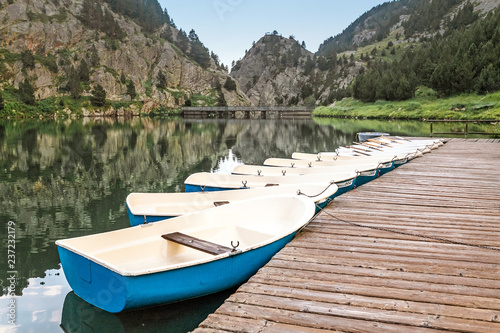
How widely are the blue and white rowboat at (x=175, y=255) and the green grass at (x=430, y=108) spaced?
5640cm

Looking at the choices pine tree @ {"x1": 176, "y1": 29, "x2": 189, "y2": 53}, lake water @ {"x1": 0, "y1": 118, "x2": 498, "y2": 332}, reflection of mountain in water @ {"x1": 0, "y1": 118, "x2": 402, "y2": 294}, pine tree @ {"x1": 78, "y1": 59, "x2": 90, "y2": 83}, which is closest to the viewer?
lake water @ {"x1": 0, "y1": 118, "x2": 498, "y2": 332}

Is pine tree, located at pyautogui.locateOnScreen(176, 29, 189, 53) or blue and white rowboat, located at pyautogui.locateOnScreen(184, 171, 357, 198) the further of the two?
pine tree, located at pyautogui.locateOnScreen(176, 29, 189, 53)

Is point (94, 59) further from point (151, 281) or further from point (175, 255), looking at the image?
point (151, 281)

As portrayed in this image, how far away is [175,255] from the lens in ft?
23.8

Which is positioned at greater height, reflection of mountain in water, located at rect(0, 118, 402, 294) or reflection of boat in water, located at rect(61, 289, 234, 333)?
reflection of mountain in water, located at rect(0, 118, 402, 294)

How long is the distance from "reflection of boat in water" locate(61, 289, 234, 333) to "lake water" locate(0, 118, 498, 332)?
17 millimetres

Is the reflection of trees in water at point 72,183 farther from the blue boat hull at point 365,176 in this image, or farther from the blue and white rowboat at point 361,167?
the blue boat hull at point 365,176

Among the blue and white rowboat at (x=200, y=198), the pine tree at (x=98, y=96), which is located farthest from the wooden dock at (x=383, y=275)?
the pine tree at (x=98, y=96)

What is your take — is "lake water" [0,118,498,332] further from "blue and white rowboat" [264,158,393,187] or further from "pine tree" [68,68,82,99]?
"pine tree" [68,68,82,99]

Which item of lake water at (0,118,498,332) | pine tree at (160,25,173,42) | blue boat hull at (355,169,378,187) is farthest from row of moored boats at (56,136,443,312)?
pine tree at (160,25,173,42)

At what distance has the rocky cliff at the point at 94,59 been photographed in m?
100

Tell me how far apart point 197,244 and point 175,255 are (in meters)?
0.93

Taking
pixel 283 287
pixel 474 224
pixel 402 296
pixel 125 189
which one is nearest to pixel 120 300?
pixel 283 287

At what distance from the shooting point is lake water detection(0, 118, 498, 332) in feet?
21.5
